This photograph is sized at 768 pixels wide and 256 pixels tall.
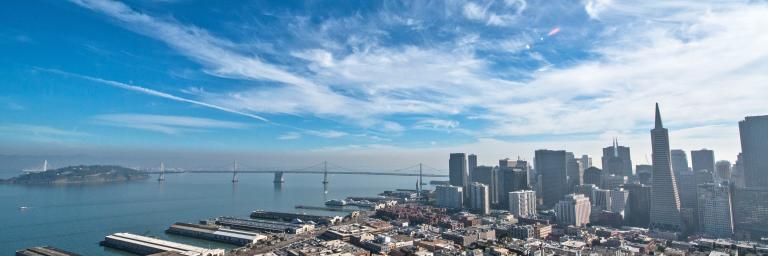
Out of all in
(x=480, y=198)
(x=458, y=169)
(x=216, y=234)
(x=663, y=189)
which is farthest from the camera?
(x=458, y=169)

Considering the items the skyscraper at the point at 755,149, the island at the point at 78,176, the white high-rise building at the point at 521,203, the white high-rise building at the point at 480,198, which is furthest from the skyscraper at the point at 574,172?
the island at the point at 78,176

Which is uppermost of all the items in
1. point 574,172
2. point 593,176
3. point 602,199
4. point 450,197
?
point 574,172

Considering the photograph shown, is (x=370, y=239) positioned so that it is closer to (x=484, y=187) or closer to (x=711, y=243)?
(x=711, y=243)

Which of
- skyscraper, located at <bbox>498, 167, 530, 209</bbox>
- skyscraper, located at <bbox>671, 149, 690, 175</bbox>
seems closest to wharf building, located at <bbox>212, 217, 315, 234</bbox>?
skyscraper, located at <bbox>498, 167, 530, 209</bbox>

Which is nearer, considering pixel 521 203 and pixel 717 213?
pixel 717 213

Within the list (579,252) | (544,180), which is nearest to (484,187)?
(544,180)

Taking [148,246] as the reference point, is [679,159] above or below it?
above

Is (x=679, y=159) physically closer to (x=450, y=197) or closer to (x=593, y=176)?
(x=593, y=176)

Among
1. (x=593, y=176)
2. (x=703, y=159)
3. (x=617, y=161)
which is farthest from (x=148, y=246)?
(x=703, y=159)

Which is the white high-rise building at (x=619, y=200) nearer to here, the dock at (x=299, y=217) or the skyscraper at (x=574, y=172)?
the skyscraper at (x=574, y=172)
